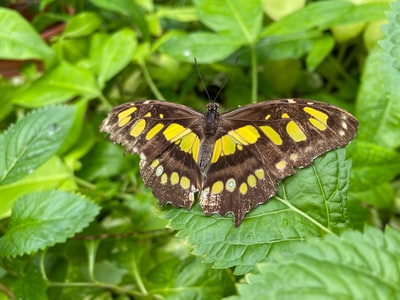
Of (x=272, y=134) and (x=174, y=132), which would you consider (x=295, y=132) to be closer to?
(x=272, y=134)

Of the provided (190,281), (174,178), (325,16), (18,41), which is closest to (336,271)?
(174,178)

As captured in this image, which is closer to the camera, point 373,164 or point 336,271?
point 336,271

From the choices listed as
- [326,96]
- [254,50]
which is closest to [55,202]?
[254,50]

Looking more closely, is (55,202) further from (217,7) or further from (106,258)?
(217,7)

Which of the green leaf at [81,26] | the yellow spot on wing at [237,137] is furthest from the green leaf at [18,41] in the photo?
the yellow spot on wing at [237,137]

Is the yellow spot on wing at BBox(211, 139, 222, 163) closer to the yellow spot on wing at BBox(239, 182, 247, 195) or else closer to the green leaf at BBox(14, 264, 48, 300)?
the yellow spot on wing at BBox(239, 182, 247, 195)

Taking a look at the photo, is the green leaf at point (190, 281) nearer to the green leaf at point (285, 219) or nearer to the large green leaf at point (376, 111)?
the green leaf at point (285, 219)
